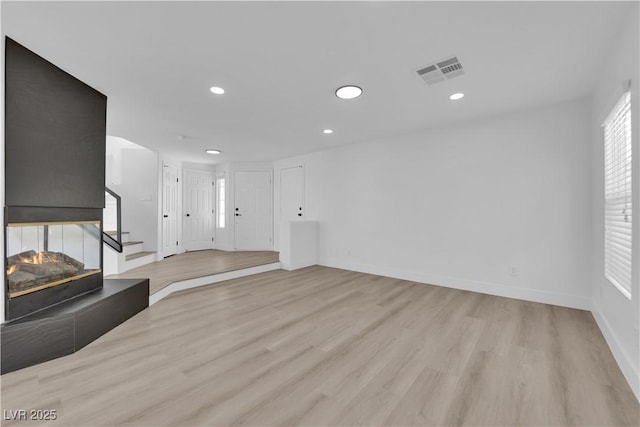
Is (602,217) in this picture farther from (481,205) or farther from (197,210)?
(197,210)

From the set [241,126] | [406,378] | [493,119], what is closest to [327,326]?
[406,378]

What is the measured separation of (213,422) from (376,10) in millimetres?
2631

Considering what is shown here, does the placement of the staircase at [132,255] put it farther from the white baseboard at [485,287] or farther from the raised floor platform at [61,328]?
the white baseboard at [485,287]

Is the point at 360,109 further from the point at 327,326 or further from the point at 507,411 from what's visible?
the point at 507,411

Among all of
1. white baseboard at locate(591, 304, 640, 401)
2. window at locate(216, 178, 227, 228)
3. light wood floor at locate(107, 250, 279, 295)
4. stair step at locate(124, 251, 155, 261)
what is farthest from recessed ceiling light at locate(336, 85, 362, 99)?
window at locate(216, 178, 227, 228)

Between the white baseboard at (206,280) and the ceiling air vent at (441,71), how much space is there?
12.9ft

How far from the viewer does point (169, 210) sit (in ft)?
19.3

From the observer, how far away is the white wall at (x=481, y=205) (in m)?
3.02

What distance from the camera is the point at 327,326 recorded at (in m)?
2.52

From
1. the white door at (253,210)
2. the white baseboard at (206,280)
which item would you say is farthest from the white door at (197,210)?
the white baseboard at (206,280)

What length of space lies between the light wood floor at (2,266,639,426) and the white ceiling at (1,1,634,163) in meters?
2.44

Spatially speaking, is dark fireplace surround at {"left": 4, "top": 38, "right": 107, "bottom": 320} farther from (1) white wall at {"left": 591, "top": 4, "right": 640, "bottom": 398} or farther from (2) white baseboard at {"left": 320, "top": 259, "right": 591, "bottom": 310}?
(1) white wall at {"left": 591, "top": 4, "right": 640, "bottom": 398}

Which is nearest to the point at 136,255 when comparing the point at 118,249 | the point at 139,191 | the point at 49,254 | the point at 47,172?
the point at 118,249

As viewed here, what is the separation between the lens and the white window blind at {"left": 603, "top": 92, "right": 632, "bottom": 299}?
1.85m
